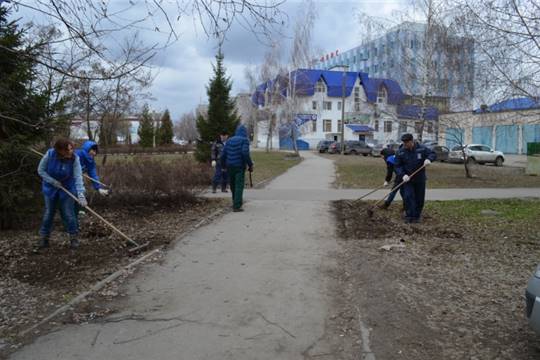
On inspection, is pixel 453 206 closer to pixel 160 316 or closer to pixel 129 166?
pixel 129 166

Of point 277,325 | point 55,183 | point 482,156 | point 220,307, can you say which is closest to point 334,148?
point 482,156

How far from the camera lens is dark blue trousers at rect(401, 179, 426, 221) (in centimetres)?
905

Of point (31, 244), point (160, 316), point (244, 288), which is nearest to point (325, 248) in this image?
point (244, 288)

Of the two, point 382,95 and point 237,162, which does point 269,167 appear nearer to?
point 382,95

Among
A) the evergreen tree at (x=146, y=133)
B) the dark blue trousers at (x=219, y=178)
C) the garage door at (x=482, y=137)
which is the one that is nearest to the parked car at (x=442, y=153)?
the garage door at (x=482, y=137)

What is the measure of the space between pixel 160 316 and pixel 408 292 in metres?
2.49

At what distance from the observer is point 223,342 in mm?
3779

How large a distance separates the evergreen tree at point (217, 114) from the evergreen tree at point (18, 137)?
13.7m

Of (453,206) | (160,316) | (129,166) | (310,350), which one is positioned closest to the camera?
(310,350)

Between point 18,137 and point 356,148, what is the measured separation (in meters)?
43.9

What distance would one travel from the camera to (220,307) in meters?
4.56

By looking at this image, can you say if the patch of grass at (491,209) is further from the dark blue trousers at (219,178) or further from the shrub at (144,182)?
the shrub at (144,182)

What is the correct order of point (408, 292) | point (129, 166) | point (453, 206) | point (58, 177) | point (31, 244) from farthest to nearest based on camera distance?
1. point (453, 206)
2. point (129, 166)
3. point (31, 244)
4. point (58, 177)
5. point (408, 292)

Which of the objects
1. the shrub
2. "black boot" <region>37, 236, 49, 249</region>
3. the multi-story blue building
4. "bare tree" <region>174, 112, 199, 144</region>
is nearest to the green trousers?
the shrub
